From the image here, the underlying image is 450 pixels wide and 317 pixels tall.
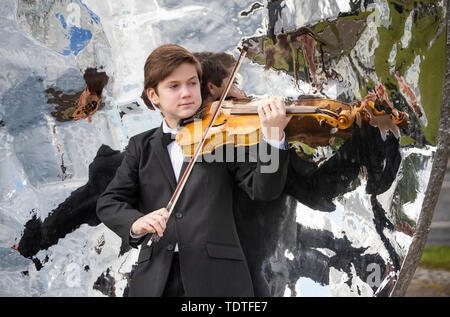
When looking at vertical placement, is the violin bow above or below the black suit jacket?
above

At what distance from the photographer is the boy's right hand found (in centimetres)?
261

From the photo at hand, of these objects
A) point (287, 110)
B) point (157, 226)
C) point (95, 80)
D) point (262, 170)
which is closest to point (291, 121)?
point (287, 110)

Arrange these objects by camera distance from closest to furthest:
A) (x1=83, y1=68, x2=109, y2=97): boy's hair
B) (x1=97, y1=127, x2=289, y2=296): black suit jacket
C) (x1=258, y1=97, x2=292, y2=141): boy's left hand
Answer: (x1=258, y1=97, x2=292, y2=141): boy's left hand, (x1=97, y1=127, x2=289, y2=296): black suit jacket, (x1=83, y1=68, x2=109, y2=97): boy's hair

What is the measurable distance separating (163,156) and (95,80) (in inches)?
A: 22.3

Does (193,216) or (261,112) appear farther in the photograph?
(193,216)

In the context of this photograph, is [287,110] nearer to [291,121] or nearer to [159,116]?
[291,121]

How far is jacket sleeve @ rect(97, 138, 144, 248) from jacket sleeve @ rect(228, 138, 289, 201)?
0.46m

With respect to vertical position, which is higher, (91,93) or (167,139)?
(91,93)

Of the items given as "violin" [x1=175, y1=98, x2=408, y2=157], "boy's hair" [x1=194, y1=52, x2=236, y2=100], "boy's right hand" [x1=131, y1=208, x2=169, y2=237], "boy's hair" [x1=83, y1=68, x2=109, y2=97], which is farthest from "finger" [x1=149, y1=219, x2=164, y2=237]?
"boy's hair" [x1=83, y1=68, x2=109, y2=97]

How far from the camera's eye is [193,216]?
2783 millimetres

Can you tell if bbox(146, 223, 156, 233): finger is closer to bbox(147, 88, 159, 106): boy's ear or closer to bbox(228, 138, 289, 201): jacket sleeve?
bbox(228, 138, 289, 201): jacket sleeve

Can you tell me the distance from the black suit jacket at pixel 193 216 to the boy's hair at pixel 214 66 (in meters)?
0.34

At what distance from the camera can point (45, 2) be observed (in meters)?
3.09

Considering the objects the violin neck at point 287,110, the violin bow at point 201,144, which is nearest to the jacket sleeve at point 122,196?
the violin bow at point 201,144
